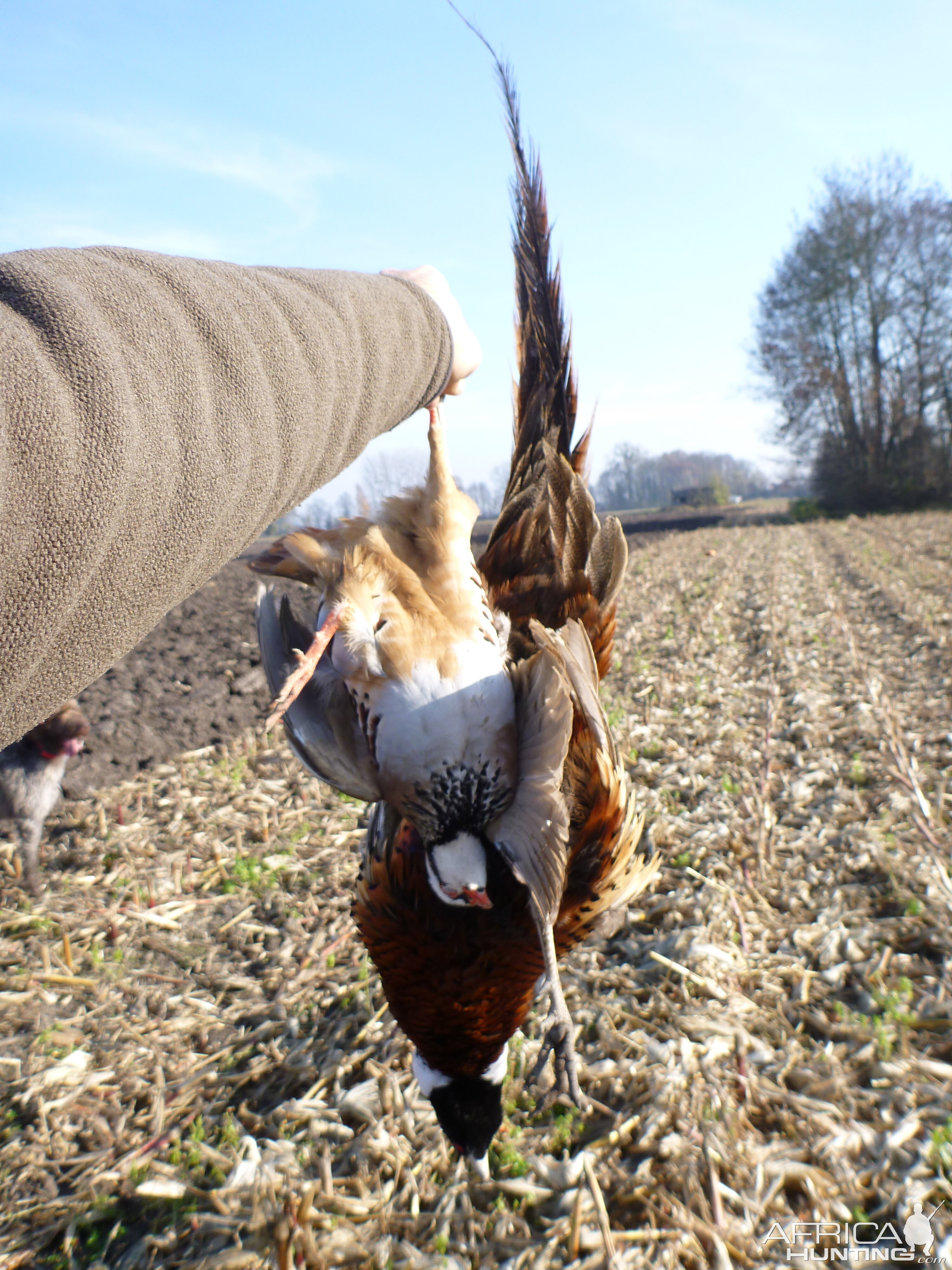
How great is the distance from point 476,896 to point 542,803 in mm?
244

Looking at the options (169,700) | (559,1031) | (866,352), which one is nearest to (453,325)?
(559,1031)

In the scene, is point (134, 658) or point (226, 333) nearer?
point (226, 333)

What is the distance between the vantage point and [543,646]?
1.54m

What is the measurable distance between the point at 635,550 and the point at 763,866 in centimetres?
1208

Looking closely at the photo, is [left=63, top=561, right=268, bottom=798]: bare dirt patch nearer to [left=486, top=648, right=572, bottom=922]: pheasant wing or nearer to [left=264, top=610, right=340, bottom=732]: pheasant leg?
[left=264, top=610, right=340, bottom=732]: pheasant leg

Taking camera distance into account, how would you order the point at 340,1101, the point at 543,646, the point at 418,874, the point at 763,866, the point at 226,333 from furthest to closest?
the point at 763,866, the point at 340,1101, the point at 418,874, the point at 543,646, the point at 226,333

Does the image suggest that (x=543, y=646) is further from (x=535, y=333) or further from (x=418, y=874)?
(x=535, y=333)

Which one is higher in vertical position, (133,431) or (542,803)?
(133,431)

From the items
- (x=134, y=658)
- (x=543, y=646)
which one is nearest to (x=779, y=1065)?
(x=543, y=646)

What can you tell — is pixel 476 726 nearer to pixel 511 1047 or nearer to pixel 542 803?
pixel 542 803

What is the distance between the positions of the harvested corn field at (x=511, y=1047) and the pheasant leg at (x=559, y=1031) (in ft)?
1.40

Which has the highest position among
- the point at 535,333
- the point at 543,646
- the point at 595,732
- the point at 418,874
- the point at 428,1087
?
the point at 535,333

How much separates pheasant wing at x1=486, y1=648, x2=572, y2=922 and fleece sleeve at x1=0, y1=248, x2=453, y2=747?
0.70 metres

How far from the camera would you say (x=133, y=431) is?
99cm
